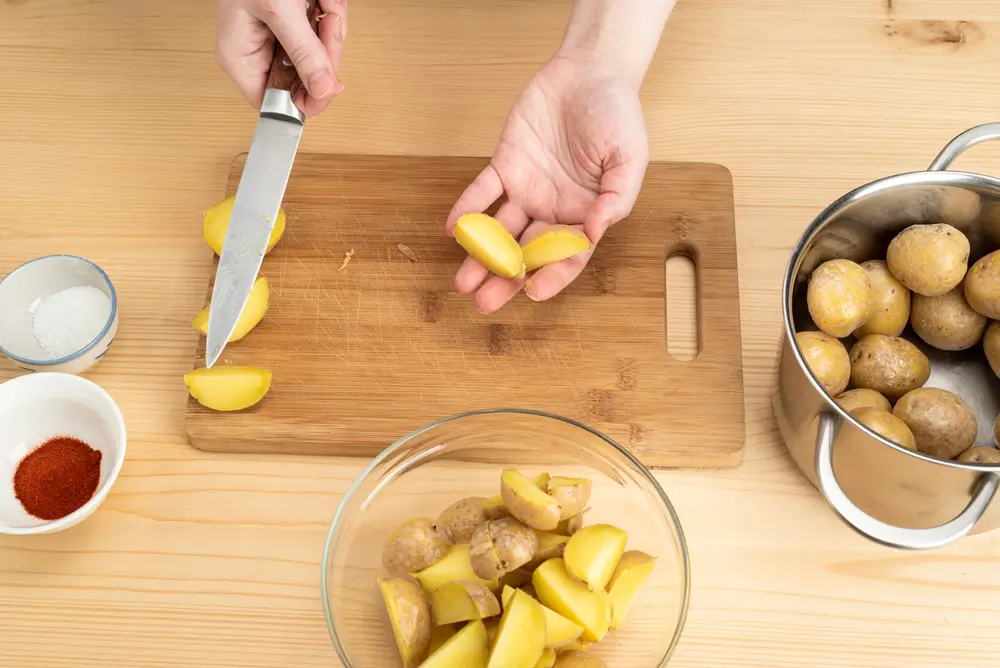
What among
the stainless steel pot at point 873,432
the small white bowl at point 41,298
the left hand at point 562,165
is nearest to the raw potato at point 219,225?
the small white bowl at point 41,298

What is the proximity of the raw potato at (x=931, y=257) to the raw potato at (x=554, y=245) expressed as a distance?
1.29 feet

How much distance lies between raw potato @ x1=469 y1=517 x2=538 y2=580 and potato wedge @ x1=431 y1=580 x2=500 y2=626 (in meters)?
0.02

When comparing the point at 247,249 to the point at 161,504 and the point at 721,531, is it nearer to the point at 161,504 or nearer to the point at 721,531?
the point at 161,504

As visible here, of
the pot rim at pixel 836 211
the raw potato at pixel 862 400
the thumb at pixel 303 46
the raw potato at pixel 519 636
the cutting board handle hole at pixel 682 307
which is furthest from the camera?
the cutting board handle hole at pixel 682 307

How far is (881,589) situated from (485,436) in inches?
20.3

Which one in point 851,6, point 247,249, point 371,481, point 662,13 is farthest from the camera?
point 851,6

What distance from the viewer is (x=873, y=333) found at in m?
1.12

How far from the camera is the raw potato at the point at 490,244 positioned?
3.83 ft

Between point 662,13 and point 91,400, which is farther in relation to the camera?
point 662,13

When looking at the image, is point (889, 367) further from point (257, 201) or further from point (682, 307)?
point (257, 201)

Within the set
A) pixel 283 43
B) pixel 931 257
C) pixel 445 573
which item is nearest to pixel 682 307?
pixel 931 257

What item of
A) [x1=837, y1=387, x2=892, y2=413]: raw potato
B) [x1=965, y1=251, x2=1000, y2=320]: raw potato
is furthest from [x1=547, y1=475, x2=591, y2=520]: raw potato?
[x1=965, y1=251, x2=1000, y2=320]: raw potato

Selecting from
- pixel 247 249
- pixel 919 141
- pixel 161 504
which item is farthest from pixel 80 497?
pixel 919 141

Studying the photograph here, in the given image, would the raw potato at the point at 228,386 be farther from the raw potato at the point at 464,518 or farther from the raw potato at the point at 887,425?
the raw potato at the point at 887,425
